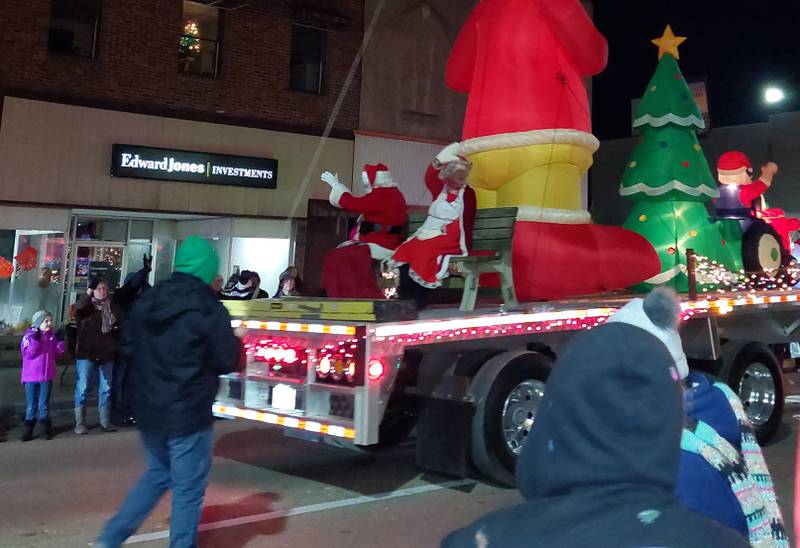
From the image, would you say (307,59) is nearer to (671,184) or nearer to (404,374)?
(671,184)

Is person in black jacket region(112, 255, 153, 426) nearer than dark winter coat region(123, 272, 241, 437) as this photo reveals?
No

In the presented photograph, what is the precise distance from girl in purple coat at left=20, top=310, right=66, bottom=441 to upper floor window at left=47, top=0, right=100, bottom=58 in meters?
7.82

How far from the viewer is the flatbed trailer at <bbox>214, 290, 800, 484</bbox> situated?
5.43m

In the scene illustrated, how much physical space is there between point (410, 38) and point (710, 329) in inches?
486

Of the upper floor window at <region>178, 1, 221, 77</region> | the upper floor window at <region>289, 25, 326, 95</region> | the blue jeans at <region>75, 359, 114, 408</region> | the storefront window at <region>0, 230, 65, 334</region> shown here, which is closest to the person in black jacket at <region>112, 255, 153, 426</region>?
the blue jeans at <region>75, 359, 114, 408</region>

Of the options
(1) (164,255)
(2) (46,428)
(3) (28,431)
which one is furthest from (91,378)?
(1) (164,255)

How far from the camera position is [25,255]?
14.0 m

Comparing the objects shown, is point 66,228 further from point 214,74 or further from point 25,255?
point 214,74

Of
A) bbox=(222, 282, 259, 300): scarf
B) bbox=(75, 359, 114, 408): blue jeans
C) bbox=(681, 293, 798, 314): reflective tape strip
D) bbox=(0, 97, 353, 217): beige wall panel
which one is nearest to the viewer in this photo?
bbox=(681, 293, 798, 314): reflective tape strip

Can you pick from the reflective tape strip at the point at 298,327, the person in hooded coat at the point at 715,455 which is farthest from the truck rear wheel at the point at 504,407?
the person in hooded coat at the point at 715,455

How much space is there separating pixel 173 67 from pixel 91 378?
27.9 feet

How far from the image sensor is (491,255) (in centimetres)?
699

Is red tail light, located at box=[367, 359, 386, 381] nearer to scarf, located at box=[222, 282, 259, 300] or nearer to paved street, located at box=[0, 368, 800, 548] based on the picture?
paved street, located at box=[0, 368, 800, 548]

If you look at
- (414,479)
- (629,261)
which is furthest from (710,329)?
(414,479)
